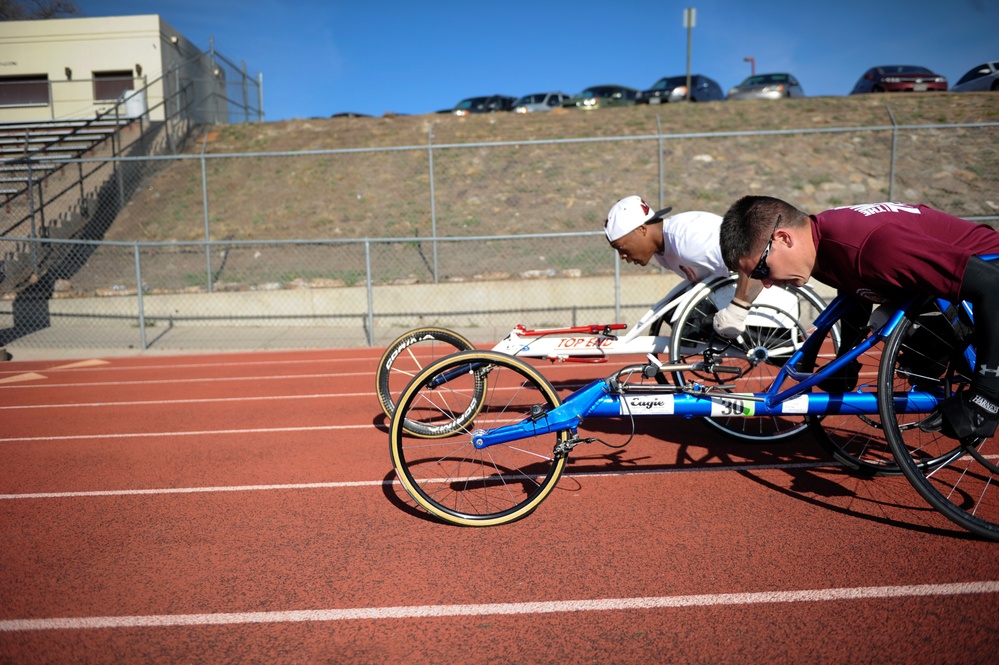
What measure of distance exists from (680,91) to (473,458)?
2410 cm

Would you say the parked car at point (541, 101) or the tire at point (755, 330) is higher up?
the parked car at point (541, 101)

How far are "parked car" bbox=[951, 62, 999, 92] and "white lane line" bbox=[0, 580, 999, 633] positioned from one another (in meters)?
24.8

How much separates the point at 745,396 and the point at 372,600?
2.02 metres

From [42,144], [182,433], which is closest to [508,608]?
[182,433]

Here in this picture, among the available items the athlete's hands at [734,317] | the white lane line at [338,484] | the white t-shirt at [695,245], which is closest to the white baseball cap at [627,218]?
the white t-shirt at [695,245]

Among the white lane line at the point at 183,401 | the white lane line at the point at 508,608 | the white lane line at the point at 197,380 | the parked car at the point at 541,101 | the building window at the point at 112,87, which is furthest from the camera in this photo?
the parked car at the point at 541,101

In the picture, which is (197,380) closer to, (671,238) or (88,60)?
(671,238)

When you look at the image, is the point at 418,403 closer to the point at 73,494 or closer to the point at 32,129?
the point at 73,494

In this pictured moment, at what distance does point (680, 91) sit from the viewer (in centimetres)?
2531

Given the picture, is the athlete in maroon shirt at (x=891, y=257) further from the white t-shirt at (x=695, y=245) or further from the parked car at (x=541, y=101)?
the parked car at (x=541, y=101)

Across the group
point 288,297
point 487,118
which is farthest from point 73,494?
point 487,118

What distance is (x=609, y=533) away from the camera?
3295 millimetres

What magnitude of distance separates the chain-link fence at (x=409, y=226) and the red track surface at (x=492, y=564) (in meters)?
6.52

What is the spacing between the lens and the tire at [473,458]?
3238 mm
